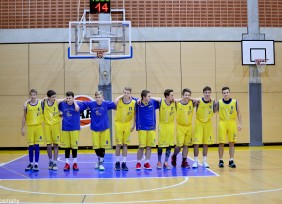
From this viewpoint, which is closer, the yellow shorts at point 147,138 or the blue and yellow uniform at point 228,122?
the yellow shorts at point 147,138

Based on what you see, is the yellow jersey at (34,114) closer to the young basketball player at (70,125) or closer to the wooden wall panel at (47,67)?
the young basketball player at (70,125)

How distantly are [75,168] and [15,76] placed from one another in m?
7.81

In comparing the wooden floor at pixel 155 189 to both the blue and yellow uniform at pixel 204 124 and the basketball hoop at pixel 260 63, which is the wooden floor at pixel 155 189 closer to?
the blue and yellow uniform at pixel 204 124

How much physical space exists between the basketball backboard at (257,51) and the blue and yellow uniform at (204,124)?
7.16 metres

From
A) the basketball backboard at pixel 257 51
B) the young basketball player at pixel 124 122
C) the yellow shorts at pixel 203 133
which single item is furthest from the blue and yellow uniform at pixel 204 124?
the basketball backboard at pixel 257 51

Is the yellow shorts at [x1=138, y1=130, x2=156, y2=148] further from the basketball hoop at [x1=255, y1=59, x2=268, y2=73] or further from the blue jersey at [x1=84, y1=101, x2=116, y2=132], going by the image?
the basketball hoop at [x1=255, y1=59, x2=268, y2=73]

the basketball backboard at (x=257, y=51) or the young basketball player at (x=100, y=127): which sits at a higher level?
the basketball backboard at (x=257, y=51)

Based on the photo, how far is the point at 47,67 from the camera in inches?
585

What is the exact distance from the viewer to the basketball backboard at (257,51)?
14.9 meters

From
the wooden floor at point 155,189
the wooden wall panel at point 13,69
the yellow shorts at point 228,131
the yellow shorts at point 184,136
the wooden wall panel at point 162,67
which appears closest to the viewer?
the wooden floor at point 155,189

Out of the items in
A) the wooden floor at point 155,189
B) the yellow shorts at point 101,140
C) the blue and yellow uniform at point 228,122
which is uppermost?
the blue and yellow uniform at point 228,122

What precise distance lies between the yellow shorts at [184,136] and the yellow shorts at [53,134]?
9.17 ft

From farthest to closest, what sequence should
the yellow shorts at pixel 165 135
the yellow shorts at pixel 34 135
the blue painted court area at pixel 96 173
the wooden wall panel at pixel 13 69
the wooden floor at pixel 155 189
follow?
the wooden wall panel at pixel 13 69 → the yellow shorts at pixel 165 135 → the yellow shorts at pixel 34 135 → the blue painted court area at pixel 96 173 → the wooden floor at pixel 155 189

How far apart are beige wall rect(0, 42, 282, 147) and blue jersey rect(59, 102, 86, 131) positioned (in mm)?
6385
